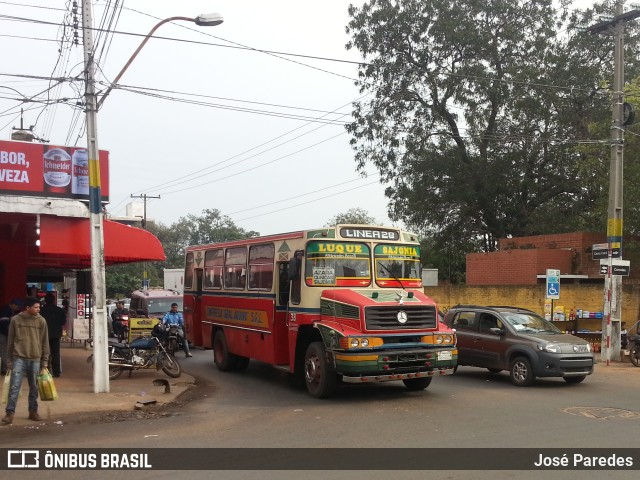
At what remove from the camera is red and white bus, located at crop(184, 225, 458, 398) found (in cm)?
1084

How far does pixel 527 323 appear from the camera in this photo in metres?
14.0

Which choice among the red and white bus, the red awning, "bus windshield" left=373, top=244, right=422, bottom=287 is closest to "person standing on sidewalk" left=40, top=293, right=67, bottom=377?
the red awning

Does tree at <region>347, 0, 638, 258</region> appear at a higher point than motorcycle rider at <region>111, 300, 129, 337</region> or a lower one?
higher

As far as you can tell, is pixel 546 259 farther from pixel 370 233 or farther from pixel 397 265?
pixel 370 233

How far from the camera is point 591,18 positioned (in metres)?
29.7

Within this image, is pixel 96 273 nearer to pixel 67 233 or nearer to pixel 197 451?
pixel 67 233

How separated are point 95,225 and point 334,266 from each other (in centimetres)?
449

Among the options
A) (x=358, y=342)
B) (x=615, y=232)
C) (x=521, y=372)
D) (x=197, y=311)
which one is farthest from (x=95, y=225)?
(x=615, y=232)

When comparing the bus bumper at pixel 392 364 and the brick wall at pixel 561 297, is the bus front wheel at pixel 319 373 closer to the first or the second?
the bus bumper at pixel 392 364

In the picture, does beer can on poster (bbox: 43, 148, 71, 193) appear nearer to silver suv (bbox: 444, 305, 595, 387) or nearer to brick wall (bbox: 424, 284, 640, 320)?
silver suv (bbox: 444, 305, 595, 387)

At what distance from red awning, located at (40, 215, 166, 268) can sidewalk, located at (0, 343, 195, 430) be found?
263 cm

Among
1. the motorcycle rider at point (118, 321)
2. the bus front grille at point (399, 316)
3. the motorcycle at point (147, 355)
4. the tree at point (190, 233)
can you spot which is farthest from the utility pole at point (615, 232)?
the tree at point (190, 233)

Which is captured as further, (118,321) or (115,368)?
(118,321)

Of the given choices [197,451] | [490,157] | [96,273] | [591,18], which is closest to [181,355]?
[96,273]
